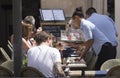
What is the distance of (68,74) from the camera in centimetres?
684

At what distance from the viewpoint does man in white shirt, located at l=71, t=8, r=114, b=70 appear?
8609 millimetres

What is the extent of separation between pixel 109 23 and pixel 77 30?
0.82m

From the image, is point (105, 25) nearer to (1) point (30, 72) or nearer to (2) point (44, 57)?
(2) point (44, 57)

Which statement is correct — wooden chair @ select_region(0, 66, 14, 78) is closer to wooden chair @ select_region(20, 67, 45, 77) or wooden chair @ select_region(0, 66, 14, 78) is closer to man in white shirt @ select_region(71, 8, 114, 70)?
wooden chair @ select_region(20, 67, 45, 77)

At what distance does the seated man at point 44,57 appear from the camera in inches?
254

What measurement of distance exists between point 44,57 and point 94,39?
257 centimetres

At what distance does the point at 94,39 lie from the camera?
29.2ft

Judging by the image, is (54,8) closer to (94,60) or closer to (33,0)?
(33,0)

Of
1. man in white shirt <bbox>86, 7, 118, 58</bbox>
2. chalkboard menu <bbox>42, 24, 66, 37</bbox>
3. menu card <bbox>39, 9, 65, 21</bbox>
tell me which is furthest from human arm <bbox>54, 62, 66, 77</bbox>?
menu card <bbox>39, 9, 65, 21</bbox>

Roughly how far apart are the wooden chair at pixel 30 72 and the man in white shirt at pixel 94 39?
8.35ft

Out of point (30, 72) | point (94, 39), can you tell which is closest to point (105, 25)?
point (94, 39)

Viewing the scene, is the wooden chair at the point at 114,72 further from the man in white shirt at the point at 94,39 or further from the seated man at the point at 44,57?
the man in white shirt at the point at 94,39

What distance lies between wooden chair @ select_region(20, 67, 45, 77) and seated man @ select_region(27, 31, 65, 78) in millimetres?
431

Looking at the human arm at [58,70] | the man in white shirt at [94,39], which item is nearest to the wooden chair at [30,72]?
the human arm at [58,70]
